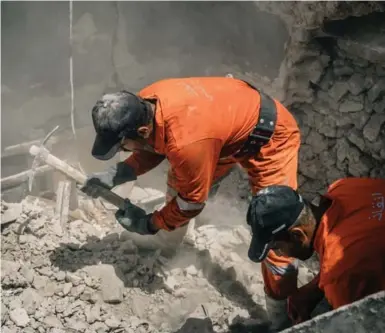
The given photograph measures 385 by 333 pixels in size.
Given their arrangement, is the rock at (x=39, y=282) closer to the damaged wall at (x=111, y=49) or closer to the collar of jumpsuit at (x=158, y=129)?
the collar of jumpsuit at (x=158, y=129)

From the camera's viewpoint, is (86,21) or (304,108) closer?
(304,108)

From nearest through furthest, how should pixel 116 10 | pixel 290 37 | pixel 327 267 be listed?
pixel 327 267 < pixel 290 37 < pixel 116 10

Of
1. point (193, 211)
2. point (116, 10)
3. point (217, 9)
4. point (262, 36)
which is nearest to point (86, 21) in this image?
point (116, 10)

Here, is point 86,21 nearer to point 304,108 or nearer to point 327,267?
point 304,108

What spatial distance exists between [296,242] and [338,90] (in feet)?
6.98

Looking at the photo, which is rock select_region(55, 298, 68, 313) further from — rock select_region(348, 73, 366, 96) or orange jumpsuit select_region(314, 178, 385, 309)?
rock select_region(348, 73, 366, 96)

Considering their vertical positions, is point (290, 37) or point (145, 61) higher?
point (290, 37)

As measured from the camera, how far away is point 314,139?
4.79m

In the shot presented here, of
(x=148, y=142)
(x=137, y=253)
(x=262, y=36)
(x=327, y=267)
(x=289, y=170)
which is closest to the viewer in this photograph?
(x=327, y=267)

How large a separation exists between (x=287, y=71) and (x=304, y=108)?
34 centimetres

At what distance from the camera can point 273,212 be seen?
262 centimetres

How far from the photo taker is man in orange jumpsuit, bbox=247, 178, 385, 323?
253 centimetres

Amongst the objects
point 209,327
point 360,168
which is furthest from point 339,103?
point 209,327

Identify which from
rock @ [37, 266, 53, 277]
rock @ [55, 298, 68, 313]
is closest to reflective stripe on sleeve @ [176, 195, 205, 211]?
rock @ [55, 298, 68, 313]
